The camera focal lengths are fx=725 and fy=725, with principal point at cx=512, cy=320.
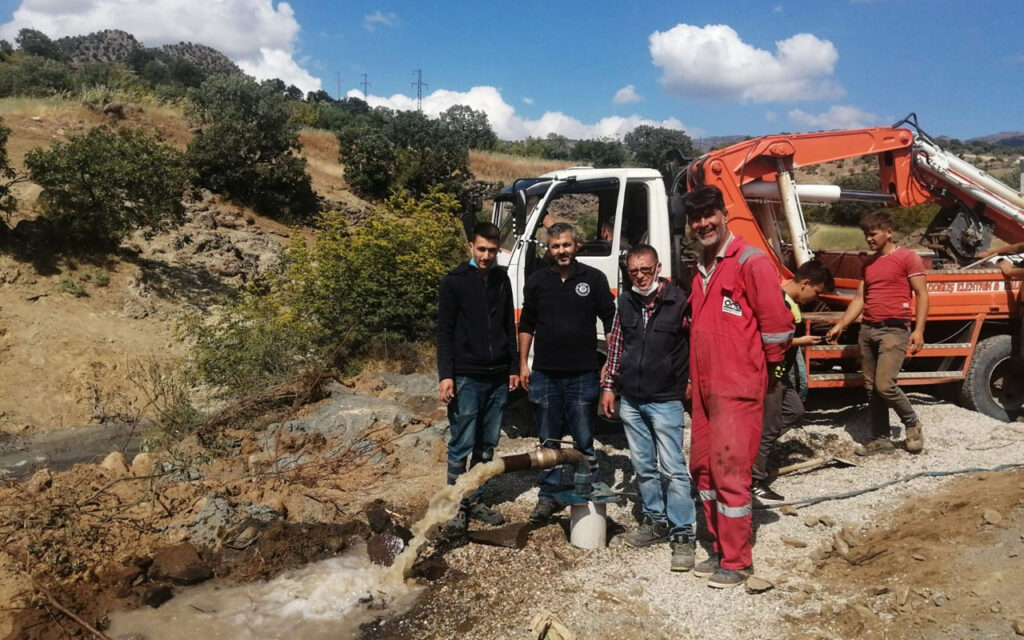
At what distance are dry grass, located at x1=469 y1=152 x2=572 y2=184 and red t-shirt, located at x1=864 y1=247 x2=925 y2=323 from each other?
26600 millimetres

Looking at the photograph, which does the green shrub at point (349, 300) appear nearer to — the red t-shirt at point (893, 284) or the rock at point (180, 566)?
the rock at point (180, 566)

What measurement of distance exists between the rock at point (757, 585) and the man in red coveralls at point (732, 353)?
10 centimetres

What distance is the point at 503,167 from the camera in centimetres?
3547

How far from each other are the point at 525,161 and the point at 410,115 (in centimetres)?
892

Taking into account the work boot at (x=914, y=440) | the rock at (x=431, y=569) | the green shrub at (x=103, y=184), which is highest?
the green shrub at (x=103, y=184)

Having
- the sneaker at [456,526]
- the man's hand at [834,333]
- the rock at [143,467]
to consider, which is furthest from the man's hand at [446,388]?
the man's hand at [834,333]

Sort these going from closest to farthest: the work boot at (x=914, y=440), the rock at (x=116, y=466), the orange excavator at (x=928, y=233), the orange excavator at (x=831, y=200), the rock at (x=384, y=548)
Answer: the rock at (x=384, y=548), the rock at (x=116, y=466), the work boot at (x=914, y=440), the orange excavator at (x=831, y=200), the orange excavator at (x=928, y=233)

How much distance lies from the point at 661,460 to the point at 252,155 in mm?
20451

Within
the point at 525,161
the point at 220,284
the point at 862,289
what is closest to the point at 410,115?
the point at 525,161

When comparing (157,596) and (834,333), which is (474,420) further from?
(834,333)

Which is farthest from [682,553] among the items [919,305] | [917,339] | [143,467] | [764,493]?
[143,467]

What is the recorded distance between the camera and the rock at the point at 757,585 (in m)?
3.90

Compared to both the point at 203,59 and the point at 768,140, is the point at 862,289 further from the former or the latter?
the point at 203,59

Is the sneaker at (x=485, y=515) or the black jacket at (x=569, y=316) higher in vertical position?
the black jacket at (x=569, y=316)
